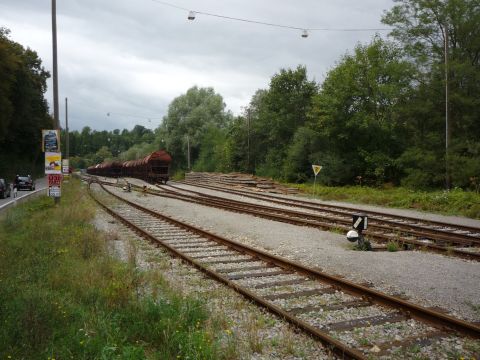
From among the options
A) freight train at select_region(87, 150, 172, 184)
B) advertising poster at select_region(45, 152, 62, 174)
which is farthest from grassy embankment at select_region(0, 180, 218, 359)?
freight train at select_region(87, 150, 172, 184)

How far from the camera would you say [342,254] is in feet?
31.2

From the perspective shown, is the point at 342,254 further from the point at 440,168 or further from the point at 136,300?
the point at 440,168

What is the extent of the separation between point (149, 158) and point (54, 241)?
35720mm

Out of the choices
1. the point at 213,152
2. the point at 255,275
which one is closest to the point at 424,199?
the point at 255,275

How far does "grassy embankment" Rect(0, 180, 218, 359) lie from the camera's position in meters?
4.30

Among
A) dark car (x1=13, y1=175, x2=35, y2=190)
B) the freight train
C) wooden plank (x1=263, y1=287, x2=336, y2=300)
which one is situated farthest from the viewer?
the freight train

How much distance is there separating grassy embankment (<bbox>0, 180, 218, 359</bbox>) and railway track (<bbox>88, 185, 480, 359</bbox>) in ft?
4.16

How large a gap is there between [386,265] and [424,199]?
1486cm

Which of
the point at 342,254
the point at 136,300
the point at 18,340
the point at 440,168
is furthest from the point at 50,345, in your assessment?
the point at 440,168

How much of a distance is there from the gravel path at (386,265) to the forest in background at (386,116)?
1423cm

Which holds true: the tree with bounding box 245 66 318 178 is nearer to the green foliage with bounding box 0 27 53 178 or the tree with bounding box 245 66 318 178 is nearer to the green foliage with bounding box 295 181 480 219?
the green foliage with bounding box 295 181 480 219

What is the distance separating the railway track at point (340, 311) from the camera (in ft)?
15.4

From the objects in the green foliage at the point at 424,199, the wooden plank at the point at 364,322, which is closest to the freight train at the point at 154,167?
the green foliage at the point at 424,199

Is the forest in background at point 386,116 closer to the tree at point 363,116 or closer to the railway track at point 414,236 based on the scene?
the tree at point 363,116
